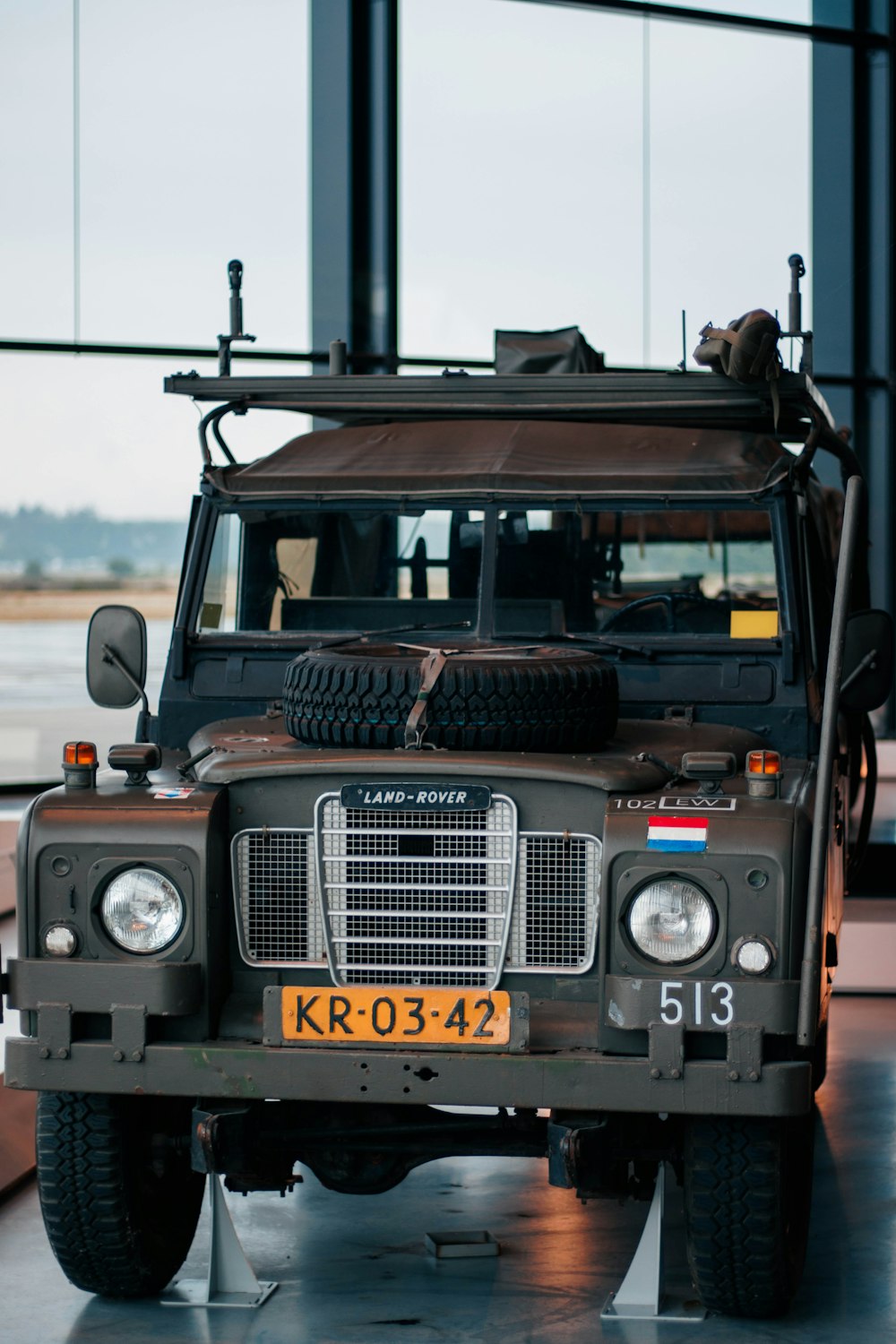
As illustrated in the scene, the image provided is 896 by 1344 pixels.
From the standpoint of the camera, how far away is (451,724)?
412cm

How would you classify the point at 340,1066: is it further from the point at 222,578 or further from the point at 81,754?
the point at 222,578

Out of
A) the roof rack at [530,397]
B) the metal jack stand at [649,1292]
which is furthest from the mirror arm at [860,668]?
the metal jack stand at [649,1292]

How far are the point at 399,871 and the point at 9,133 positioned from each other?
981cm

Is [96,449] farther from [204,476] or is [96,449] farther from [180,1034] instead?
[180,1034]

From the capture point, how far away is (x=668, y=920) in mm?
3812

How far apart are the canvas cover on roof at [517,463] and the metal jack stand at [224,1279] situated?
1.97 meters

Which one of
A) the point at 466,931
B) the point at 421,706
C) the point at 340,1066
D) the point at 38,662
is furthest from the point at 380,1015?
the point at 38,662

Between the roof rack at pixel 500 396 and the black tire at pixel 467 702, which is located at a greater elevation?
the roof rack at pixel 500 396

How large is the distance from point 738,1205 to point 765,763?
0.97 meters

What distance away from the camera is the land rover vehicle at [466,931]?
12.4ft

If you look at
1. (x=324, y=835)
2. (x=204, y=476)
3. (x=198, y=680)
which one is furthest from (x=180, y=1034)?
(x=204, y=476)

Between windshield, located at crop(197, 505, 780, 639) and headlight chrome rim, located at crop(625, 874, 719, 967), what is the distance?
1.27 meters

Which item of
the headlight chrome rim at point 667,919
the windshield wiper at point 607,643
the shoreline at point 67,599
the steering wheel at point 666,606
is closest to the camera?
the headlight chrome rim at point 667,919

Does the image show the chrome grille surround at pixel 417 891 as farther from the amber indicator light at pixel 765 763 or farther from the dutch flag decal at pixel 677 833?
the amber indicator light at pixel 765 763
